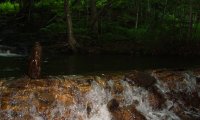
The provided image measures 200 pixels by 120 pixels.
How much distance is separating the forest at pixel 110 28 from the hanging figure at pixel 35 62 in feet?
40.4

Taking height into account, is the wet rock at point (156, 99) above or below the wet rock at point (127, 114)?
above

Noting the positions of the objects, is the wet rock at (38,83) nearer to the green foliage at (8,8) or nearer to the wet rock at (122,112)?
the wet rock at (122,112)

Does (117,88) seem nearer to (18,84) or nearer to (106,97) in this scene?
(106,97)

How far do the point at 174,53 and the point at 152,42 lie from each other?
1.58 metres

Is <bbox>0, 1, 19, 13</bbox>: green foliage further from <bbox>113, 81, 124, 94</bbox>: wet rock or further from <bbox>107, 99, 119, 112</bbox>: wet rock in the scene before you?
<bbox>107, 99, 119, 112</bbox>: wet rock

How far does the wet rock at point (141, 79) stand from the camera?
1213 centimetres

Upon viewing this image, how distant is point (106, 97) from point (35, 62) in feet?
8.40

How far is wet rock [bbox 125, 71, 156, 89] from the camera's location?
12.1 meters

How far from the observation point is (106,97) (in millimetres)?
11398

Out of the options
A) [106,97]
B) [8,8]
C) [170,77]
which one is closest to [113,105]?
[106,97]

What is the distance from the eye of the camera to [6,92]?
10.0 m

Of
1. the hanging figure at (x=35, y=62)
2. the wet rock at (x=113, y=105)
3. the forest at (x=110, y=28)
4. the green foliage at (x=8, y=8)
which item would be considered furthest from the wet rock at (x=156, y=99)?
the green foliage at (x=8, y=8)

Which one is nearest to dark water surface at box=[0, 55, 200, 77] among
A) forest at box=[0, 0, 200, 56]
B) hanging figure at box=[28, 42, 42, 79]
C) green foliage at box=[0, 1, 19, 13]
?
forest at box=[0, 0, 200, 56]

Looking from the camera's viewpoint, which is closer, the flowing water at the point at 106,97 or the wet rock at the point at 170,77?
the flowing water at the point at 106,97
